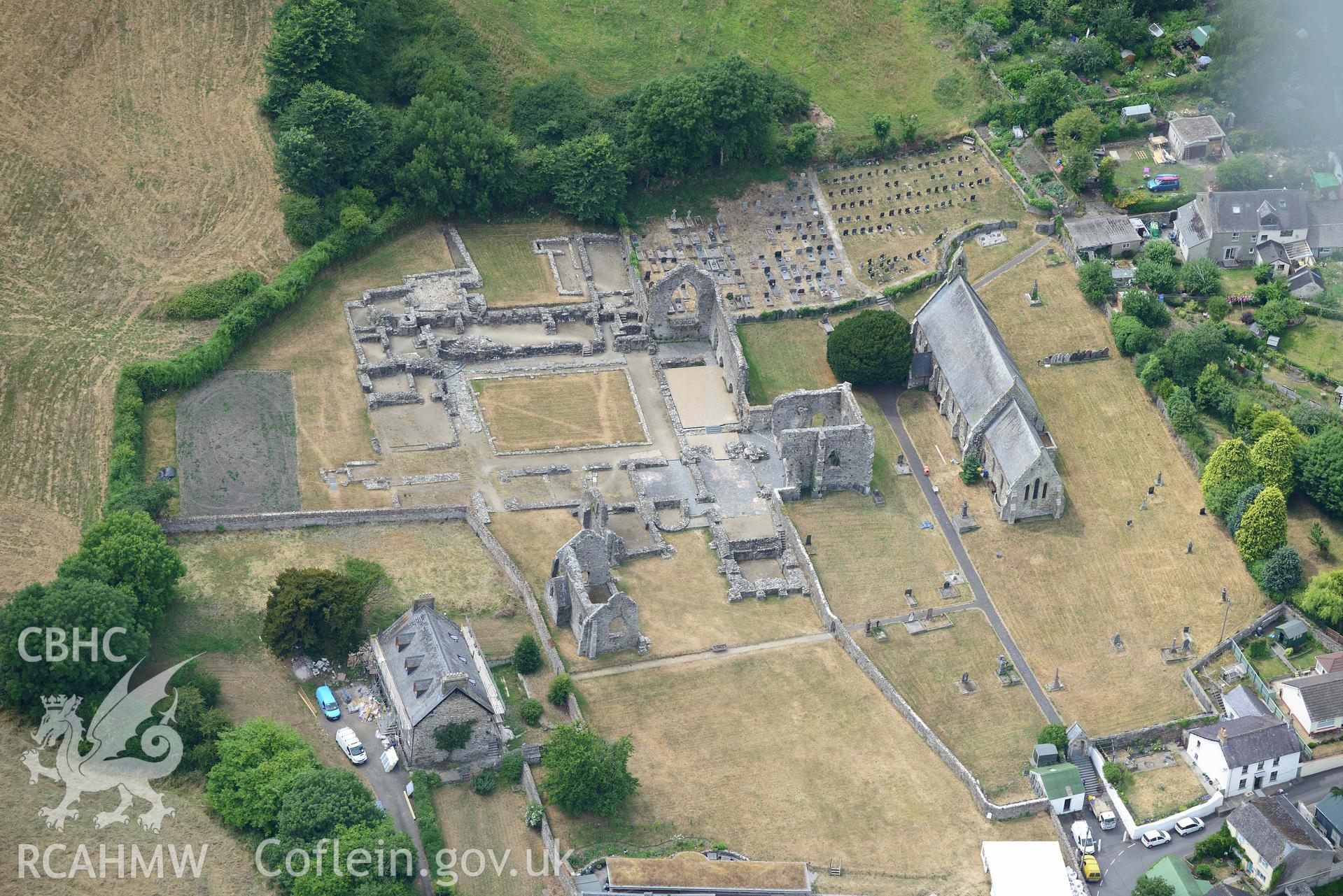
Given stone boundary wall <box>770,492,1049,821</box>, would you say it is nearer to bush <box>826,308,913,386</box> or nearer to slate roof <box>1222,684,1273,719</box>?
bush <box>826,308,913,386</box>

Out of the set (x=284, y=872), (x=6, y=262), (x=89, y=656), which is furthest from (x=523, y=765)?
(x=6, y=262)

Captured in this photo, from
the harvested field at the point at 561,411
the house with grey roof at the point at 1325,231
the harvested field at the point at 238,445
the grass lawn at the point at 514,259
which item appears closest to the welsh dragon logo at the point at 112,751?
the harvested field at the point at 238,445

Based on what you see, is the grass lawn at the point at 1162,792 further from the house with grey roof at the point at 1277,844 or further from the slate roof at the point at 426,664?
the slate roof at the point at 426,664

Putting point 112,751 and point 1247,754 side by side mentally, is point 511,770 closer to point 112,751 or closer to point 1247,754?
point 112,751

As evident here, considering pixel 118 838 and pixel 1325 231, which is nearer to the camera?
pixel 118 838

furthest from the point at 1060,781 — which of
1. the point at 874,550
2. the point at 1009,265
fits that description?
the point at 1009,265

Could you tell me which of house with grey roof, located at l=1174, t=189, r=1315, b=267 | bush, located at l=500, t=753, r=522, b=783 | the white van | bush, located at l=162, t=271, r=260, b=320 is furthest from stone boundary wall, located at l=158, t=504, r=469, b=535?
house with grey roof, located at l=1174, t=189, r=1315, b=267
